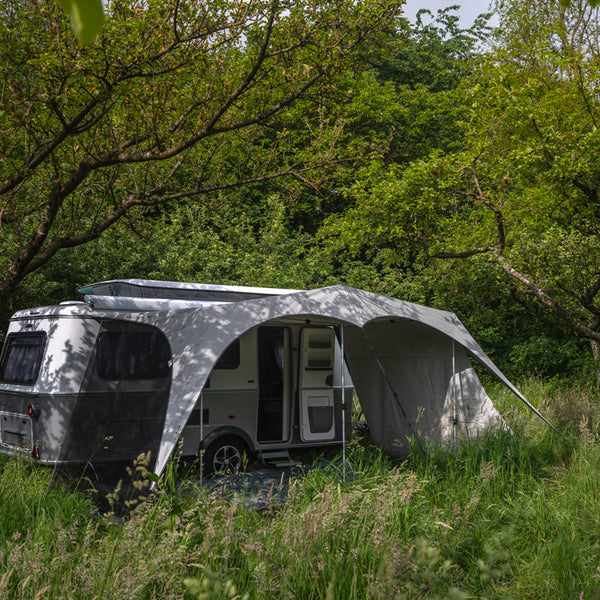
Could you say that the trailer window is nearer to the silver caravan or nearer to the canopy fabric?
the silver caravan

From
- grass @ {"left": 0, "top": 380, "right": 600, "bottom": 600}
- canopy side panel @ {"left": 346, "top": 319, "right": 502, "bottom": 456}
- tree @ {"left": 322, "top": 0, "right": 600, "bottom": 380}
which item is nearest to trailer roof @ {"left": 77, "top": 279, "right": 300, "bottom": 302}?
canopy side panel @ {"left": 346, "top": 319, "right": 502, "bottom": 456}

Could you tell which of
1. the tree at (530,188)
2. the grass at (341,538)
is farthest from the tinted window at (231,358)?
the tree at (530,188)

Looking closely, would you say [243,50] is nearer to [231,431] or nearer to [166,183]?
[166,183]

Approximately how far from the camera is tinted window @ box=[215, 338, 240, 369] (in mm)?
8045

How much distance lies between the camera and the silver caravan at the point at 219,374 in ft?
20.5

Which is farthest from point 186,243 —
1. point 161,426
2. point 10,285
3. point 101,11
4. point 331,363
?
point 101,11

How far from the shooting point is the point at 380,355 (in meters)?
9.12

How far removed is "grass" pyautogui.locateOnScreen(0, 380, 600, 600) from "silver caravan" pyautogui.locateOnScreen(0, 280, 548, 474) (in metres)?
0.70

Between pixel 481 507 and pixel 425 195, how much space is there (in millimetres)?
5010

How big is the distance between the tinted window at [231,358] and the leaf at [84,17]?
269 inches

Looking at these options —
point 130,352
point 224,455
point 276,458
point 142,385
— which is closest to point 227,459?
point 224,455

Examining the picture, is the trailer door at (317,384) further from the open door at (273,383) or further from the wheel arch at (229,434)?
the wheel arch at (229,434)

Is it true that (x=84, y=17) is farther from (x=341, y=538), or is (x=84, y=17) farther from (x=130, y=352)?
(x=130, y=352)

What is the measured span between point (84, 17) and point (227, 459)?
7146 mm
